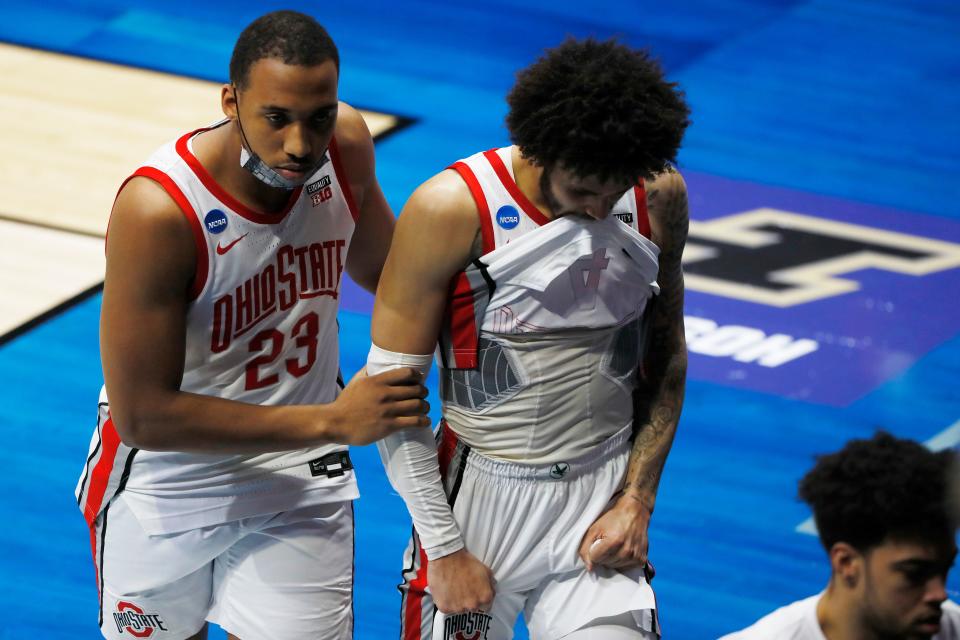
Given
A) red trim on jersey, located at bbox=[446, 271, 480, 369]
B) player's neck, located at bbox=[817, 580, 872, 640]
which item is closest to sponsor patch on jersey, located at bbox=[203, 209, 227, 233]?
red trim on jersey, located at bbox=[446, 271, 480, 369]

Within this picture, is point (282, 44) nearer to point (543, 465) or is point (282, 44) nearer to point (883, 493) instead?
point (543, 465)

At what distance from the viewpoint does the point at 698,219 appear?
24.4 ft

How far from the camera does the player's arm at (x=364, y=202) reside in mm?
3635

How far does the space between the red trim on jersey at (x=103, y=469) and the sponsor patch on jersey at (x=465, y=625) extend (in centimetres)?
89

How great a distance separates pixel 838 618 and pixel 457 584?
2.85ft

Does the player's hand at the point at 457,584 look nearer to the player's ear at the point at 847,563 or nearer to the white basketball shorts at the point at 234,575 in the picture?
the white basketball shorts at the point at 234,575

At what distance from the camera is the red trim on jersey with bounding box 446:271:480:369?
3244 mm

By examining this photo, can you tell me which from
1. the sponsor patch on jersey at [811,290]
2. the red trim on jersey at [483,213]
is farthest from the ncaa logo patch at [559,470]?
the sponsor patch on jersey at [811,290]

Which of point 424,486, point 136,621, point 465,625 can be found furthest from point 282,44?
point 136,621

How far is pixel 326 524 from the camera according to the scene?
365 centimetres

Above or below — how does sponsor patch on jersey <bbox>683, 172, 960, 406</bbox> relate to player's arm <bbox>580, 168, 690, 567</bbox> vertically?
above

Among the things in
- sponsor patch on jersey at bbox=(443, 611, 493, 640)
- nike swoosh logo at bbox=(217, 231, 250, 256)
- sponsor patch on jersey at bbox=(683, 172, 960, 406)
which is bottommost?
sponsor patch on jersey at bbox=(443, 611, 493, 640)

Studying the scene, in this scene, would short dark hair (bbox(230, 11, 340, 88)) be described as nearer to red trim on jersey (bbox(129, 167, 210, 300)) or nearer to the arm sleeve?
red trim on jersey (bbox(129, 167, 210, 300))

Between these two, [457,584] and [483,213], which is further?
[457,584]
